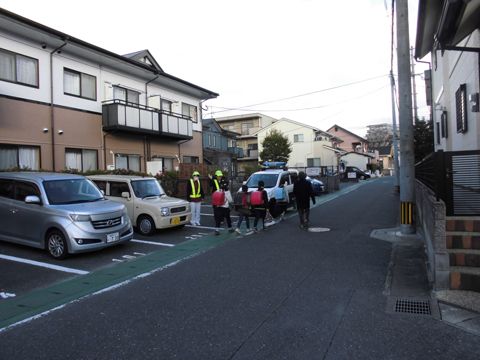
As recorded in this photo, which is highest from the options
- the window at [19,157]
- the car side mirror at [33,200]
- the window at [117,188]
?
the window at [19,157]

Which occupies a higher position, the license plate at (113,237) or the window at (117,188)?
the window at (117,188)

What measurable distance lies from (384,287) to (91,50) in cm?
1539

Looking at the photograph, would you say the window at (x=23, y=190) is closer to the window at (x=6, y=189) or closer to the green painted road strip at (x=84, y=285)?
the window at (x=6, y=189)

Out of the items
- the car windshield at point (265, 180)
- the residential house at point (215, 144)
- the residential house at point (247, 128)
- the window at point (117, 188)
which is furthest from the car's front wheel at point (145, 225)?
the residential house at point (247, 128)

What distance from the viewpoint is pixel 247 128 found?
2127 inches

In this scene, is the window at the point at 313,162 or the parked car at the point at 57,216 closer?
the parked car at the point at 57,216

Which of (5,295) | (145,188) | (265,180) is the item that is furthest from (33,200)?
(265,180)

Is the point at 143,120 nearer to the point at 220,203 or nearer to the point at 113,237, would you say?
the point at 220,203

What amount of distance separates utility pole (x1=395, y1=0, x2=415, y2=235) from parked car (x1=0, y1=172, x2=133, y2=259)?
22.6 ft

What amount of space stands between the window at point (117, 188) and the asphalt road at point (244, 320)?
4.01m

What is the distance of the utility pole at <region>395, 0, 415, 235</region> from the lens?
9.72 meters

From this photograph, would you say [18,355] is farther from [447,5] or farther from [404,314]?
[447,5]

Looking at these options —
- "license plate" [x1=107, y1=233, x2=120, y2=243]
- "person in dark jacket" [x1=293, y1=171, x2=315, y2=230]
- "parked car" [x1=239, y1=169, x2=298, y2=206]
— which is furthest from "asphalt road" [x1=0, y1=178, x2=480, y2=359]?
"parked car" [x1=239, y1=169, x2=298, y2=206]

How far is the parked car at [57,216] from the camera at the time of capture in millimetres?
7750
